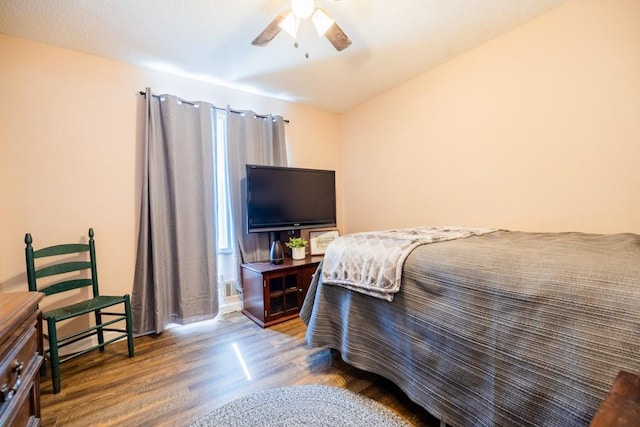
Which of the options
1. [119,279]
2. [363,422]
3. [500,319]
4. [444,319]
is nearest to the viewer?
[500,319]

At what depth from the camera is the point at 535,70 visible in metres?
1.96

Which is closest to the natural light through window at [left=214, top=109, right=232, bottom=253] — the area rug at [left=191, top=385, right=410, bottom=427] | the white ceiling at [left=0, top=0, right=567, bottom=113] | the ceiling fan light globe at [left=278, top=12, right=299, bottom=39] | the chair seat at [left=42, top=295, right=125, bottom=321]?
the white ceiling at [left=0, top=0, right=567, bottom=113]

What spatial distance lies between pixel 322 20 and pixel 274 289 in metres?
2.15

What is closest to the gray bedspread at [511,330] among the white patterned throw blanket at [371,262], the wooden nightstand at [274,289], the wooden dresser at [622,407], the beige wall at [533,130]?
the white patterned throw blanket at [371,262]

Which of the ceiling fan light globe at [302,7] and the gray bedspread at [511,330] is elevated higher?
the ceiling fan light globe at [302,7]

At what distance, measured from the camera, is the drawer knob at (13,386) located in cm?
76

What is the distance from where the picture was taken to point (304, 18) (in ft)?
5.36

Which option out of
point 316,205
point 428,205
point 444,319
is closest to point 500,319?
point 444,319

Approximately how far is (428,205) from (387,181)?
0.58 meters

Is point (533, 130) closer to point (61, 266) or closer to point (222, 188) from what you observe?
point (222, 188)

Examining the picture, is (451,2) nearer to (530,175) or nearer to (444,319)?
(530,175)

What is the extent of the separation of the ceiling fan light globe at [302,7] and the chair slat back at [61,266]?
6.83 feet

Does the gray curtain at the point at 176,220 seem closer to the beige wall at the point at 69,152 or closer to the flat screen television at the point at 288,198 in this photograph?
the beige wall at the point at 69,152

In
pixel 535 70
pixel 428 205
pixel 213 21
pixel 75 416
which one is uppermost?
pixel 213 21
